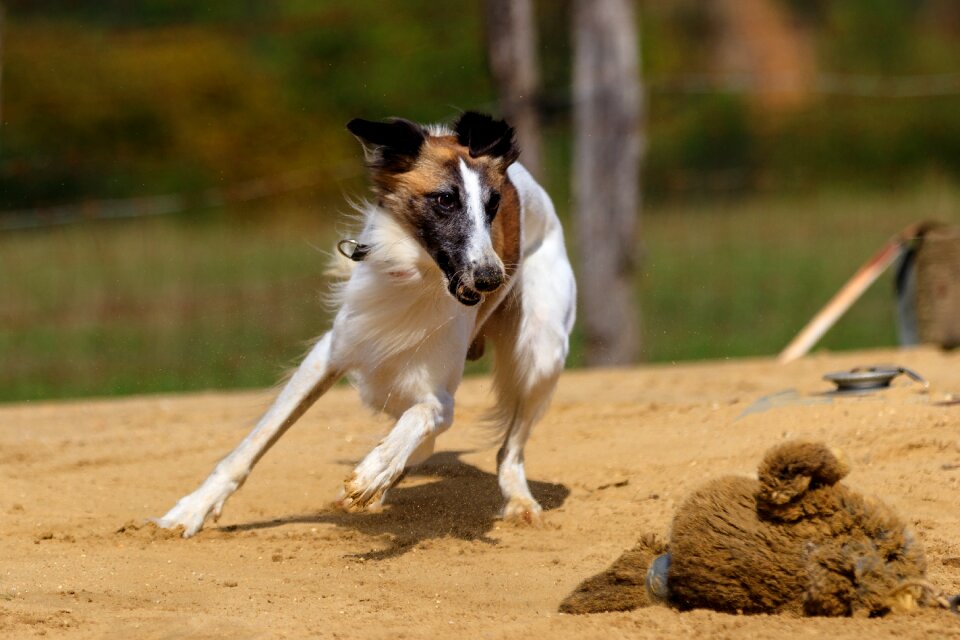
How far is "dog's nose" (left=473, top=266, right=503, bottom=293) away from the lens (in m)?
4.78

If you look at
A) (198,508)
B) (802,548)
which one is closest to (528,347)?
(198,508)

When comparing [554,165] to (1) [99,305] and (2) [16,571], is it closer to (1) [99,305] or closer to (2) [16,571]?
(1) [99,305]

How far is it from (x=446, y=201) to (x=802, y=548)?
2.05 m

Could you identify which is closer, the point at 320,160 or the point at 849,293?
the point at 849,293

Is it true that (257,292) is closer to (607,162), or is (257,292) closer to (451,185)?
(607,162)

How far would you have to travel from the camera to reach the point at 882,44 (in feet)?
109

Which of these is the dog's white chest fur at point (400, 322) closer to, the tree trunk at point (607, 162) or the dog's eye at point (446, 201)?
the dog's eye at point (446, 201)

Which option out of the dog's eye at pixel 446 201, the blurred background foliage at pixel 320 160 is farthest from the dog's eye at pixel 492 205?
the blurred background foliage at pixel 320 160

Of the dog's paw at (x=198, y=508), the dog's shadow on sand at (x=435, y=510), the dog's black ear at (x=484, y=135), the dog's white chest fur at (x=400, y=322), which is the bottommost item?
the dog's shadow on sand at (x=435, y=510)

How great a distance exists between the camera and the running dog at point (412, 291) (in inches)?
194

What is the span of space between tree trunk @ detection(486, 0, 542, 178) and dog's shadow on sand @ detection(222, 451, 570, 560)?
181 inches

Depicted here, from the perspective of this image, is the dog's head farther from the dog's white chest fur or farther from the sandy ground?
the sandy ground

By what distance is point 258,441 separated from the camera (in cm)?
535

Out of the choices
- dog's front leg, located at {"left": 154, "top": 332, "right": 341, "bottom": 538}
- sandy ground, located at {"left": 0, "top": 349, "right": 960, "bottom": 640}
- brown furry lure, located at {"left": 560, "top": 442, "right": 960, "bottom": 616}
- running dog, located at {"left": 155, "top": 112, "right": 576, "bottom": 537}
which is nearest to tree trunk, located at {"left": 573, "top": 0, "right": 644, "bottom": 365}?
sandy ground, located at {"left": 0, "top": 349, "right": 960, "bottom": 640}
